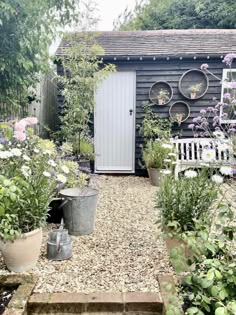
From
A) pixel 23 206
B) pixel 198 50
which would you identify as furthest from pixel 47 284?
pixel 198 50

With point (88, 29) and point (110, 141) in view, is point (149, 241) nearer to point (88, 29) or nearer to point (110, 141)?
point (110, 141)

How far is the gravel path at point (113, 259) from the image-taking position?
2199 millimetres

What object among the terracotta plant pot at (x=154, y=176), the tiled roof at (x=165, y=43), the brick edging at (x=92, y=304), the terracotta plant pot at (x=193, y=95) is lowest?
the brick edging at (x=92, y=304)

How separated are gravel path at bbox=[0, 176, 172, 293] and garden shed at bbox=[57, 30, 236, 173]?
7.68 feet

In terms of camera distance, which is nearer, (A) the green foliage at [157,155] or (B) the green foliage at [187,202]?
A: (B) the green foliage at [187,202]

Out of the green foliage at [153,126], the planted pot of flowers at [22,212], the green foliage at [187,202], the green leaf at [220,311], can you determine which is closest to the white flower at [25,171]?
the planted pot of flowers at [22,212]

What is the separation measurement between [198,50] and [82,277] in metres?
4.88

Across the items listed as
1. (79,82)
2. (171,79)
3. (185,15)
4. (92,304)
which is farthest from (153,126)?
(185,15)

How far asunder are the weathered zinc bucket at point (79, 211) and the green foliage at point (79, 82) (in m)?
2.33

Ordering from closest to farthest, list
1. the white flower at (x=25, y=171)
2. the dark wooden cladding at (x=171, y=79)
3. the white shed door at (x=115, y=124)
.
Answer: the white flower at (x=25, y=171) < the dark wooden cladding at (x=171, y=79) < the white shed door at (x=115, y=124)

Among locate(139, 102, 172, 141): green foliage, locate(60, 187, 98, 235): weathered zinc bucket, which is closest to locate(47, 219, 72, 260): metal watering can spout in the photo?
locate(60, 187, 98, 235): weathered zinc bucket

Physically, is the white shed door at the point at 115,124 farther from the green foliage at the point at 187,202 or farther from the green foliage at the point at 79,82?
the green foliage at the point at 187,202

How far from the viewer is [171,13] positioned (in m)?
12.8

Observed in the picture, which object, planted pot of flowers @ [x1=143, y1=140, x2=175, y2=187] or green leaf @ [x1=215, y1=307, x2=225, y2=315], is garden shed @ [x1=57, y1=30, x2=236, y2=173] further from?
green leaf @ [x1=215, y1=307, x2=225, y2=315]
